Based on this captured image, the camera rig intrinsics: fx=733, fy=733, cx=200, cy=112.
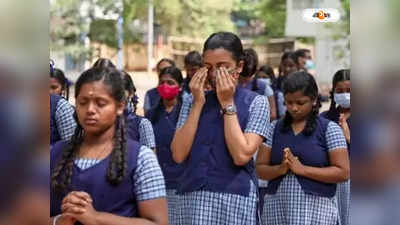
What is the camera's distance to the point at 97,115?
243 cm

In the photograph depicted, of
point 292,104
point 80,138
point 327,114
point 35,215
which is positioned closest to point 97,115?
point 80,138

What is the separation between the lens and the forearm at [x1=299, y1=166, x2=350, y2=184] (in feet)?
11.9

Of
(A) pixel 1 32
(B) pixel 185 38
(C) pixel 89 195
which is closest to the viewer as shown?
(A) pixel 1 32

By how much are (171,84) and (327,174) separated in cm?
234

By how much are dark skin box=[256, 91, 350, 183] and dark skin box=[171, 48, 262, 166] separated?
1.87 feet

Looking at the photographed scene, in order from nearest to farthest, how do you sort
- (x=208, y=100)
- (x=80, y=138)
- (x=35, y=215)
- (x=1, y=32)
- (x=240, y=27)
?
(x=1, y=32) → (x=35, y=215) → (x=80, y=138) → (x=208, y=100) → (x=240, y=27)

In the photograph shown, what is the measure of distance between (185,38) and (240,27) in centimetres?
502

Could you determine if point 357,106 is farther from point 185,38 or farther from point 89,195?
point 185,38

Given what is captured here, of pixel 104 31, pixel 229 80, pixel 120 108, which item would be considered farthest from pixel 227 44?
pixel 104 31

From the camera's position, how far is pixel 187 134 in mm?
3080

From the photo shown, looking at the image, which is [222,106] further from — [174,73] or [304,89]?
[174,73]

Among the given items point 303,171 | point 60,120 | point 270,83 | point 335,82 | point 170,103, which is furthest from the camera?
point 270,83

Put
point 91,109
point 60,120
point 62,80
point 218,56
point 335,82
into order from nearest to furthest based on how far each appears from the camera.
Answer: point 91,109 → point 218,56 → point 60,120 → point 62,80 → point 335,82

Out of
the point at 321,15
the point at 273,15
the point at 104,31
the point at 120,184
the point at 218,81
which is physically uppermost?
the point at 273,15
